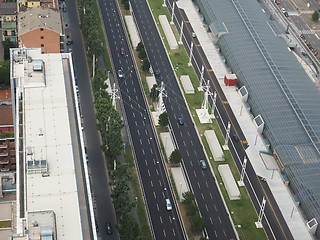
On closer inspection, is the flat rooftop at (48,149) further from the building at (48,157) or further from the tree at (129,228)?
the tree at (129,228)

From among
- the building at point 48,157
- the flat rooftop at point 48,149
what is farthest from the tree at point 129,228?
the flat rooftop at point 48,149

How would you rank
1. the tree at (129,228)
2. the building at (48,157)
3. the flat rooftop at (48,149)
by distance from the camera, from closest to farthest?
1. the building at (48,157)
2. the flat rooftop at (48,149)
3. the tree at (129,228)

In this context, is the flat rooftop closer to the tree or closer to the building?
the building

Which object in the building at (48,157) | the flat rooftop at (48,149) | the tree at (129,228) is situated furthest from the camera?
the tree at (129,228)

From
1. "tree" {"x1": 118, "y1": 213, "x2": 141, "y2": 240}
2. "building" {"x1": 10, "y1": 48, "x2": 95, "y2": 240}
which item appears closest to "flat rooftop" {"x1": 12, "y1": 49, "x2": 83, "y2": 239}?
"building" {"x1": 10, "y1": 48, "x2": 95, "y2": 240}

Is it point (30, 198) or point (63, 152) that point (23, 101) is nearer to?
point (63, 152)

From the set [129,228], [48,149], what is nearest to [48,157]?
[48,149]

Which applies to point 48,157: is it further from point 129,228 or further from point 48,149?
point 129,228
